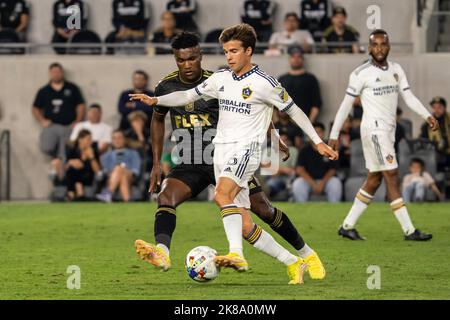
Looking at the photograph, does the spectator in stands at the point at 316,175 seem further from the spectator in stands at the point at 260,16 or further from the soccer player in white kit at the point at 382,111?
the soccer player in white kit at the point at 382,111

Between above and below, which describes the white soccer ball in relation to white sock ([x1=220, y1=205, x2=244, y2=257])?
below

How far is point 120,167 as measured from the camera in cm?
2123

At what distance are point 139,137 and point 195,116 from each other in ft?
34.5

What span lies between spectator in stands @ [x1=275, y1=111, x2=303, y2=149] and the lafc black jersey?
A: 403 inches

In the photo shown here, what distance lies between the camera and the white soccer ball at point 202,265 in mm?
10062

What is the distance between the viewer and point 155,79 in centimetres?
2283

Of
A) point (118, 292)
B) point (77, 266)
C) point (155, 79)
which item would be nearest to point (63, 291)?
point (118, 292)

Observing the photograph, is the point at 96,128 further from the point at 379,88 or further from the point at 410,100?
the point at 410,100

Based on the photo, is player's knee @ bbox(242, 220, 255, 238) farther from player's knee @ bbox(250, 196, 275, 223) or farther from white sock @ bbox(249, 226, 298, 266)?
player's knee @ bbox(250, 196, 275, 223)

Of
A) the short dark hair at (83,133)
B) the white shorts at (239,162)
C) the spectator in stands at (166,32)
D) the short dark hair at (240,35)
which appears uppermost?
the short dark hair at (240,35)

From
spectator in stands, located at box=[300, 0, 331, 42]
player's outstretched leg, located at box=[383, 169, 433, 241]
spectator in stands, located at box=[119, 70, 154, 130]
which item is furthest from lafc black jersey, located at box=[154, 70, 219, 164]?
spectator in stands, located at box=[300, 0, 331, 42]

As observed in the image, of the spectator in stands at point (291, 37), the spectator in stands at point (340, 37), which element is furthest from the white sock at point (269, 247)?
the spectator in stands at point (340, 37)

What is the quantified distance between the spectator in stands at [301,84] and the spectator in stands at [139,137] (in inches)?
102

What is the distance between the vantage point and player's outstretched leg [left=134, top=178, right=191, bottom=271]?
10.0 m
